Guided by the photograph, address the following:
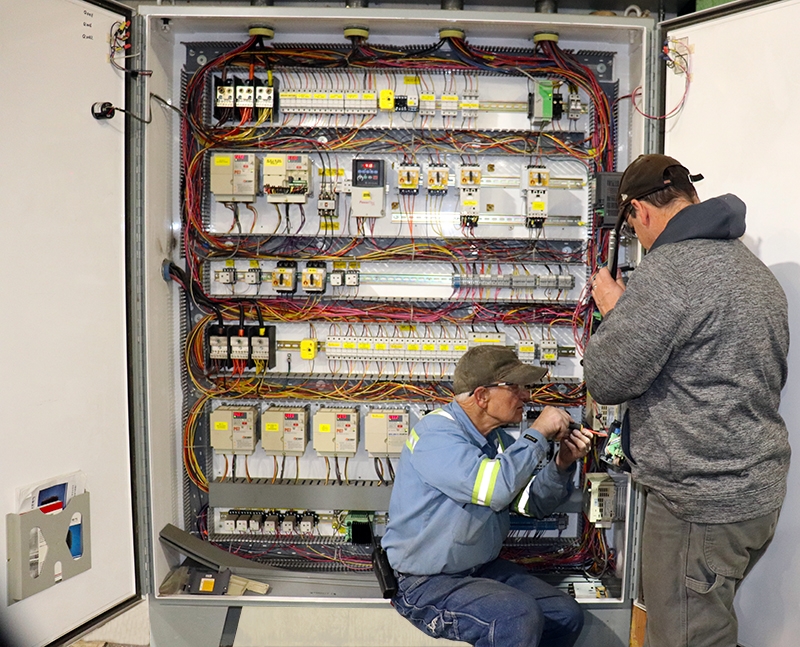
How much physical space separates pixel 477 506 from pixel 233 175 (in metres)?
1.79

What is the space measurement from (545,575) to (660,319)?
5.43ft

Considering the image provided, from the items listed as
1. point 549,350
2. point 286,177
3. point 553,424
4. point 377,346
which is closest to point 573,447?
point 553,424

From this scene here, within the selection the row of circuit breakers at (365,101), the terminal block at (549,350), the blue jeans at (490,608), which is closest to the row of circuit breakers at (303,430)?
the terminal block at (549,350)

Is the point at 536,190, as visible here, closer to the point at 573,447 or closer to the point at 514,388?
the point at 514,388

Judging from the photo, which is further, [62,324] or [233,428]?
[233,428]

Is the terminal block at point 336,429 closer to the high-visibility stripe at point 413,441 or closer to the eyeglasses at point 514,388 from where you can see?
the high-visibility stripe at point 413,441

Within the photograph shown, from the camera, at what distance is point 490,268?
2662 millimetres

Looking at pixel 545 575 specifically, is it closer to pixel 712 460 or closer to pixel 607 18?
pixel 712 460

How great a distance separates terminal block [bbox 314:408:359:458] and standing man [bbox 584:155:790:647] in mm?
1365

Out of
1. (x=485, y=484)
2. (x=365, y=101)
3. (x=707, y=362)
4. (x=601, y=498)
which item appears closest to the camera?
(x=707, y=362)

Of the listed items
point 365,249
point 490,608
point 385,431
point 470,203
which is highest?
point 470,203

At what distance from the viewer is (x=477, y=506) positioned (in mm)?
1771

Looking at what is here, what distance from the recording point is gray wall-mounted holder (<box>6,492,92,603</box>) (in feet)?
5.97

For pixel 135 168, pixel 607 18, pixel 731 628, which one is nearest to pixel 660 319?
pixel 731 628
